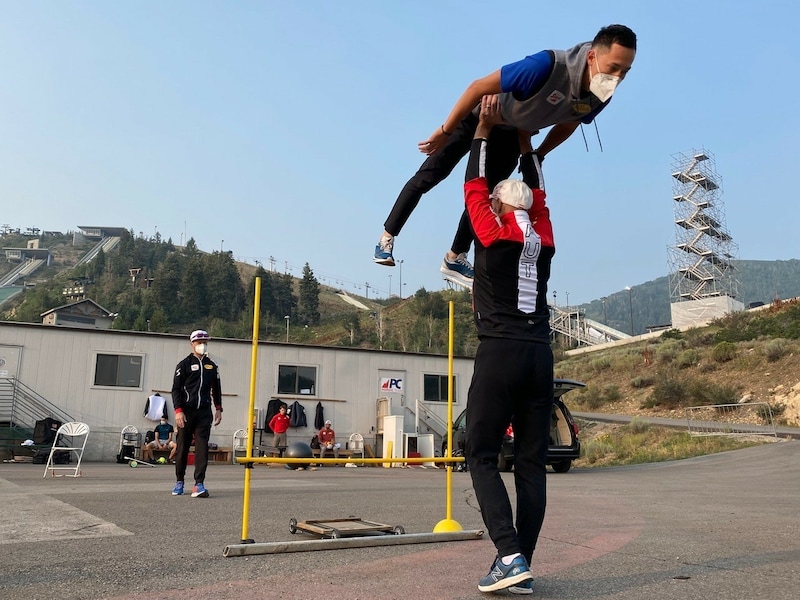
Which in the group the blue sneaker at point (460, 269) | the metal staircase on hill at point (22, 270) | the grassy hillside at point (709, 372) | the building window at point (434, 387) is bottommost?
the blue sneaker at point (460, 269)

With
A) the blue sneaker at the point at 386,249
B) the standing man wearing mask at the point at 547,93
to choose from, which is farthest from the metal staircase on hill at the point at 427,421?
the standing man wearing mask at the point at 547,93

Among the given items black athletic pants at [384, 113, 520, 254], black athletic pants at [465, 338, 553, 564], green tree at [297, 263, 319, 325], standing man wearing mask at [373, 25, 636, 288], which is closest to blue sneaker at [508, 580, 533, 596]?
black athletic pants at [465, 338, 553, 564]

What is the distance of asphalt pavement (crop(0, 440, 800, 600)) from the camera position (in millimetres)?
2953

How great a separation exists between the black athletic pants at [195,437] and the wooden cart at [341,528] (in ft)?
11.5

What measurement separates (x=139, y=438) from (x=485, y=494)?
61.9 ft

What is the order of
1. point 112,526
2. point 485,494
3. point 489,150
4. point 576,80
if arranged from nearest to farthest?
point 485,494 < point 576,80 < point 489,150 < point 112,526

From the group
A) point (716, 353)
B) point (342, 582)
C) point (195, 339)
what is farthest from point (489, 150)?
point (716, 353)

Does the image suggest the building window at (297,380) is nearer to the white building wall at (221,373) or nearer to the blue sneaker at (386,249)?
the white building wall at (221,373)

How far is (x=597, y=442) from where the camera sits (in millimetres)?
22969

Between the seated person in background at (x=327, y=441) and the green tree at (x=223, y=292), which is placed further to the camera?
the green tree at (x=223, y=292)

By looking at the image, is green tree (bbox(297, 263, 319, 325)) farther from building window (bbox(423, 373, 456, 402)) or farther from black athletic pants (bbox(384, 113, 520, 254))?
black athletic pants (bbox(384, 113, 520, 254))

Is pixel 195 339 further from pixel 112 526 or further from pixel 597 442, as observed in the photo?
pixel 597 442

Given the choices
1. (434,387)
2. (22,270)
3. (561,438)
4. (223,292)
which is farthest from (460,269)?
(22,270)

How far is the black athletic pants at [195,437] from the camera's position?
793cm
